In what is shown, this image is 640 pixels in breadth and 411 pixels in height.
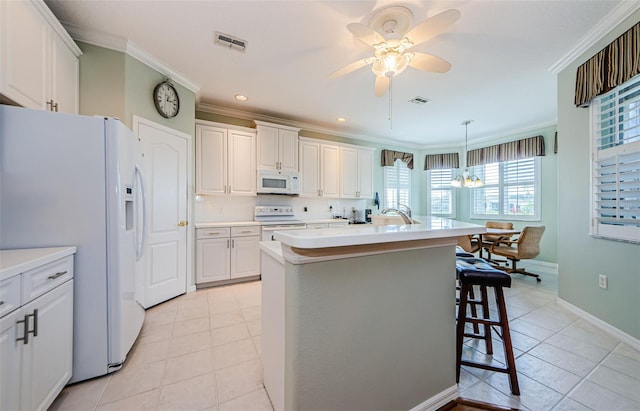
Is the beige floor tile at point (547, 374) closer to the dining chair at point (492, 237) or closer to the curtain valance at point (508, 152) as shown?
the dining chair at point (492, 237)

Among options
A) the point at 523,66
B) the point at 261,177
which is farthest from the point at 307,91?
the point at 523,66

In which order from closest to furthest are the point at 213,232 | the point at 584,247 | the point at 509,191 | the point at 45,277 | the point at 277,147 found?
1. the point at 45,277
2. the point at 584,247
3. the point at 213,232
4. the point at 277,147
5. the point at 509,191

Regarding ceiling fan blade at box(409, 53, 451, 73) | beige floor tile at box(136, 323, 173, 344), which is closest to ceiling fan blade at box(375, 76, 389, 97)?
ceiling fan blade at box(409, 53, 451, 73)

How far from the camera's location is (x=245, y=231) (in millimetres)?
3662

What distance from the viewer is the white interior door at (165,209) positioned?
8.74 ft

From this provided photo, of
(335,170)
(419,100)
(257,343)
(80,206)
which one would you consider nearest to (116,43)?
(80,206)

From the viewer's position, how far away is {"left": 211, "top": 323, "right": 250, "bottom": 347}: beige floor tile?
6.92 ft

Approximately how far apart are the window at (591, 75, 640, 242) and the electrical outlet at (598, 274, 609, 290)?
0.38 metres

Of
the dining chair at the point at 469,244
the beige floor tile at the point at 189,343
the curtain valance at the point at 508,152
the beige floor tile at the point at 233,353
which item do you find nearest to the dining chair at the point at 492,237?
the dining chair at the point at 469,244

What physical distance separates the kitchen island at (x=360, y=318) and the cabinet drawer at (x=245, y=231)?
2.28 metres

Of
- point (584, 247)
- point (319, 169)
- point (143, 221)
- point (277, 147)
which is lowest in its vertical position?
point (584, 247)

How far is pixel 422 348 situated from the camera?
1.33 metres

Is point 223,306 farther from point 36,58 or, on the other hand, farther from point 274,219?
point 36,58

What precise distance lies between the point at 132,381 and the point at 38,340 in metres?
0.64
